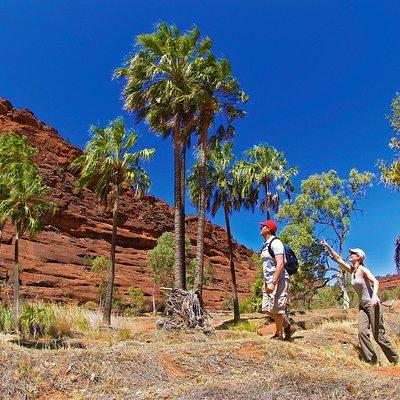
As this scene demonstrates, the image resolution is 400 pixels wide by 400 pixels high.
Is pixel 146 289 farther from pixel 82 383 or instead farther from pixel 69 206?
pixel 82 383

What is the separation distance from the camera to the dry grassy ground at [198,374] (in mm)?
4379

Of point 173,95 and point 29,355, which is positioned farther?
point 173,95

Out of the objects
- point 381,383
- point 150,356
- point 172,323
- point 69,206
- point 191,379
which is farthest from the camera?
point 69,206

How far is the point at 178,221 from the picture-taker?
1928 cm

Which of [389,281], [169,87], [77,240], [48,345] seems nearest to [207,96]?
[169,87]

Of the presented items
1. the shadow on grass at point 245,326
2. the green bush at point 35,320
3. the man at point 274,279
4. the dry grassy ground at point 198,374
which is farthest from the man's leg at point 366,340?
the shadow on grass at point 245,326

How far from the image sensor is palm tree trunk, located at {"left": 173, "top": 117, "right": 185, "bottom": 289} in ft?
61.1

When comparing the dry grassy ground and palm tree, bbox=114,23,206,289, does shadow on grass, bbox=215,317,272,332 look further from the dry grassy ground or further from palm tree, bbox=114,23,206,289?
the dry grassy ground

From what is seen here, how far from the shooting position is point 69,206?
6391cm

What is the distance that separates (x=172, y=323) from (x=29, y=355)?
37.8 feet

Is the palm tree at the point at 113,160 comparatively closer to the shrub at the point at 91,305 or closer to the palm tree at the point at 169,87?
the palm tree at the point at 169,87

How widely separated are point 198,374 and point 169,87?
1583cm

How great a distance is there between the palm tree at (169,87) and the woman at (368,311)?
1196 cm

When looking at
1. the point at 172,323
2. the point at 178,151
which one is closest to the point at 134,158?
the point at 178,151
